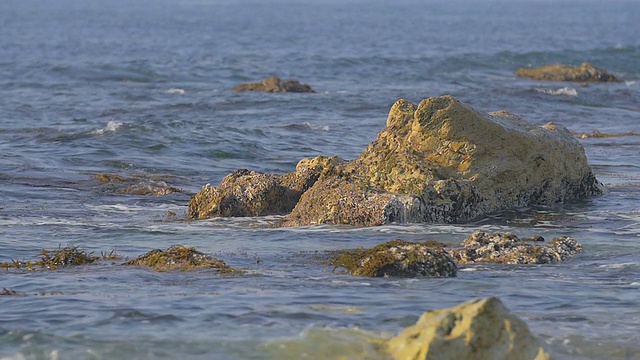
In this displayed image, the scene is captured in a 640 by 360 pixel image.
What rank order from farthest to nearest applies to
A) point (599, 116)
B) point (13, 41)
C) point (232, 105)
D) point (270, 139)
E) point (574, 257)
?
point (13, 41)
point (232, 105)
point (599, 116)
point (270, 139)
point (574, 257)

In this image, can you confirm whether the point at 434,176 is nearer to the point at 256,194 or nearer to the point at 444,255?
the point at 256,194

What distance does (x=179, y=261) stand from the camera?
A: 30.4ft

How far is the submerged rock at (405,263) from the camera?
8.84 m

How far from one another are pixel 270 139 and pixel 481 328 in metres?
14.1

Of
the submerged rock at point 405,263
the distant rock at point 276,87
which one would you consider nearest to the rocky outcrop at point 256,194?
the submerged rock at point 405,263

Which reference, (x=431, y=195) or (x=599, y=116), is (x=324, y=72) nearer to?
(x=599, y=116)

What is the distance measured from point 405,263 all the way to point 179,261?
1971 millimetres

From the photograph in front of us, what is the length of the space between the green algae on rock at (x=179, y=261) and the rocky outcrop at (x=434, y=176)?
2.38 metres

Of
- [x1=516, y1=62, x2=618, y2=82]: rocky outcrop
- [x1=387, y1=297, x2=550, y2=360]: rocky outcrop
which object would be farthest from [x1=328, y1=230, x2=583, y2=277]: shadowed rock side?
[x1=516, y1=62, x2=618, y2=82]: rocky outcrop

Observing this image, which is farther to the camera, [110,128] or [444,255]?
[110,128]

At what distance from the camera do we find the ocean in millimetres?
7254

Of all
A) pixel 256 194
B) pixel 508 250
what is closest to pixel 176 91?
pixel 256 194

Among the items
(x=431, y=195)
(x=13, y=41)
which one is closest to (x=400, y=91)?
(x=431, y=195)

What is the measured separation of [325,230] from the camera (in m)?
11.2
